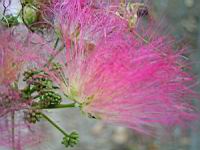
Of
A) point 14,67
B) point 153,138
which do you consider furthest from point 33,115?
point 153,138

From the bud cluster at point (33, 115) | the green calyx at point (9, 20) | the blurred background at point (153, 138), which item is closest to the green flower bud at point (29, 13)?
the green calyx at point (9, 20)

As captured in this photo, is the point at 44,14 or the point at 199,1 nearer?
the point at 44,14

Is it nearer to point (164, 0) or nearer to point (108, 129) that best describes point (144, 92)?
point (164, 0)

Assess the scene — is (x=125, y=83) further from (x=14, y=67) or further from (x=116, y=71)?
(x=14, y=67)

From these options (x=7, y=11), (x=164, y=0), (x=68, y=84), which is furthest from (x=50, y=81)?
(x=164, y=0)

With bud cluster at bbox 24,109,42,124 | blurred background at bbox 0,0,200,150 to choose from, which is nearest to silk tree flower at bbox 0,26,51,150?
bud cluster at bbox 24,109,42,124

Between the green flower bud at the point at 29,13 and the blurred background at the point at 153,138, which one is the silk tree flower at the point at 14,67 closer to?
the green flower bud at the point at 29,13

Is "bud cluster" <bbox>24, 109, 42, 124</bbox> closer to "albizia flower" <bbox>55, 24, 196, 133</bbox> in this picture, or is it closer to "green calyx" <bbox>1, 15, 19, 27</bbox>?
"albizia flower" <bbox>55, 24, 196, 133</bbox>
